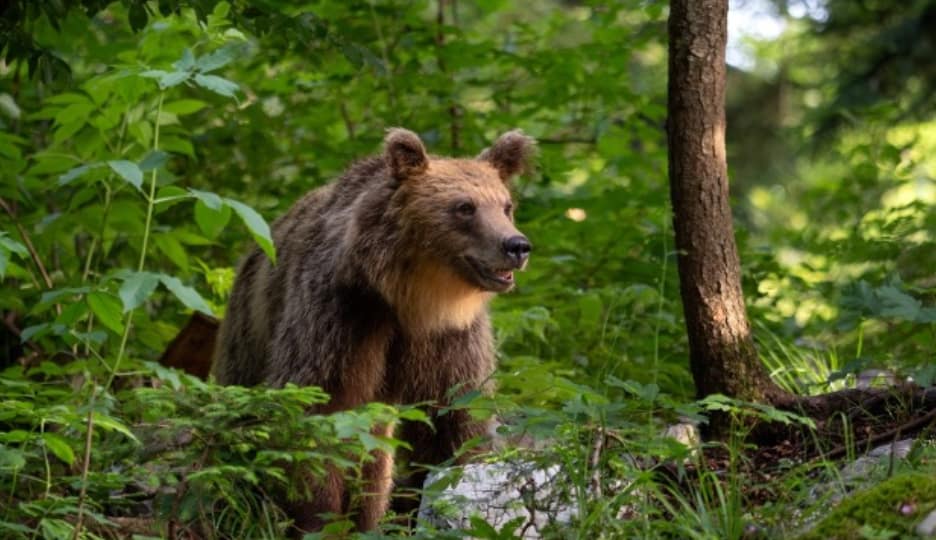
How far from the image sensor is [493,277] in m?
5.63

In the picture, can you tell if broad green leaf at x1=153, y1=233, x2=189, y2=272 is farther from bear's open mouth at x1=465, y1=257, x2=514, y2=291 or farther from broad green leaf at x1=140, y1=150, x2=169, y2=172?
bear's open mouth at x1=465, y1=257, x2=514, y2=291

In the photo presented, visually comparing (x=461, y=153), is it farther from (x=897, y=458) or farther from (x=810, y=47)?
(x=810, y=47)

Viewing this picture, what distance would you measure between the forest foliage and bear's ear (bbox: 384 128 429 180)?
0.56m

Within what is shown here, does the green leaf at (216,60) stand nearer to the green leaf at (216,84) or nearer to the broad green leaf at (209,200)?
the green leaf at (216,84)

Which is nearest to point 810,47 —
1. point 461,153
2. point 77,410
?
point 461,153

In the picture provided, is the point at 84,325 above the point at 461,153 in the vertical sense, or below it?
below

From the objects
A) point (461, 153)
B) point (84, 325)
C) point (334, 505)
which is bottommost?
point (334, 505)

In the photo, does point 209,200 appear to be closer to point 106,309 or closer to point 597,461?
point 106,309

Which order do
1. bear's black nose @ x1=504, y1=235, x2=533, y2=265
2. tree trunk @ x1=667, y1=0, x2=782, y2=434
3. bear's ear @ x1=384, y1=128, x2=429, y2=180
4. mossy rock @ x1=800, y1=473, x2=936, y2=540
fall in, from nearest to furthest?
→ mossy rock @ x1=800, y1=473, x2=936, y2=540 < tree trunk @ x1=667, y1=0, x2=782, y2=434 < bear's black nose @ x1=504, y1=235, x2=533, y2=265 < bear's ear @ x1=384, y1=128, x2=429, y2=180

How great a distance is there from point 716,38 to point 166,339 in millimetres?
3841

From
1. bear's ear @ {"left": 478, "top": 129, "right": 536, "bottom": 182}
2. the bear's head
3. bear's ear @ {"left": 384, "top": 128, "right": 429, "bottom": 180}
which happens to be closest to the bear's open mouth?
the bear's head

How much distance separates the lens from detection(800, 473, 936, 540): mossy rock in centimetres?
358

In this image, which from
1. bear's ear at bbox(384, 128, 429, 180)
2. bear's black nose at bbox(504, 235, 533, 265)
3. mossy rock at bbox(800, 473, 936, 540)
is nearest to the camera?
mossy rock at bbox(800, 473, 936, 540)

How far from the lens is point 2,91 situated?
25.0ft
